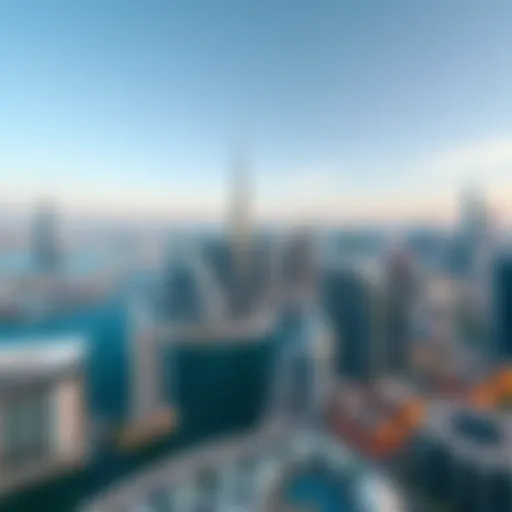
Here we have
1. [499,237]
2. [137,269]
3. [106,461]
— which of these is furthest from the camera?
[499,237]

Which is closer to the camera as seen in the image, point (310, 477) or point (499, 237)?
point (310, 477)

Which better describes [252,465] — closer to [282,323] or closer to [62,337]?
[282,323]

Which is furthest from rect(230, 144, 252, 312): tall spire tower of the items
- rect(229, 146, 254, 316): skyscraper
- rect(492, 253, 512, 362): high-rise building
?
rect(492, 253, 512, 362): high-rise building

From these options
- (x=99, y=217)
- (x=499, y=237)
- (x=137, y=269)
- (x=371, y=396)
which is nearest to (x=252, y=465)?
(x=371, y=396)

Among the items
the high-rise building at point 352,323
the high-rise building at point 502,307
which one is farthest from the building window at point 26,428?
the high-rise building at point 502,307

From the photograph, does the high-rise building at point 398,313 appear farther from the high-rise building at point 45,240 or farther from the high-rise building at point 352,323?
the high-rise building at point 45,240

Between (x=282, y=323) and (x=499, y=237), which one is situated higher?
(x=499, y=237)
